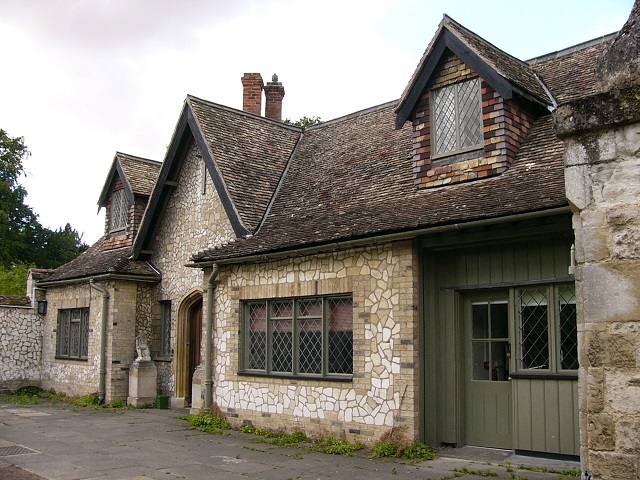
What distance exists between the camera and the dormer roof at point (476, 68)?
1042 cm

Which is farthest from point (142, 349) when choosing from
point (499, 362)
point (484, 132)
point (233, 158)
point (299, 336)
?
point (484, 132)

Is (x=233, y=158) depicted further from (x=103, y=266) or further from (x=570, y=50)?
(x=570, y=50)

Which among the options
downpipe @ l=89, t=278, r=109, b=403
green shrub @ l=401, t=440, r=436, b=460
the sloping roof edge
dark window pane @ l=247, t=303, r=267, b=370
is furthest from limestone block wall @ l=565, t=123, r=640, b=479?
downpipe @ l=89, t=278, r=109, b=403

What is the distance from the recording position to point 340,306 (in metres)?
11.0

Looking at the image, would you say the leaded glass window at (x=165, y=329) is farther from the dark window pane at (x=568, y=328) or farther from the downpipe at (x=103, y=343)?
the dark window pane at (x=568, y=328)

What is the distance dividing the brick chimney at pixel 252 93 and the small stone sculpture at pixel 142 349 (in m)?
7.03

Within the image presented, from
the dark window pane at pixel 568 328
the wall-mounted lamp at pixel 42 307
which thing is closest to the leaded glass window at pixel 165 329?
the wall-mounted lamp at pixel 42 307

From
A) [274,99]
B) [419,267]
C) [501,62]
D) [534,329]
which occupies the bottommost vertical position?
[534,329]

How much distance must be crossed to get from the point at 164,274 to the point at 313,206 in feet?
18.2

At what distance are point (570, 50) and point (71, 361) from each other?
1429cm

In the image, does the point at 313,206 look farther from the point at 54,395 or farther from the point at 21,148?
the point at 21,148

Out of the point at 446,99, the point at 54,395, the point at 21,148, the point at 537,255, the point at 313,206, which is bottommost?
the point at 54,395

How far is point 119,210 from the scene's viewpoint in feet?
63.4

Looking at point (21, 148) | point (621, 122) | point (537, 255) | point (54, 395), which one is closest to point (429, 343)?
point (537, 255)
